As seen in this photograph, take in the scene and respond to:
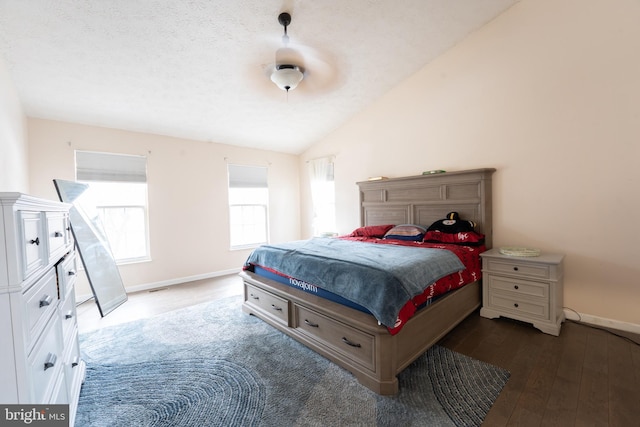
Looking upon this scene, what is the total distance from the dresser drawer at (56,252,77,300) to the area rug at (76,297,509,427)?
2.55 ft

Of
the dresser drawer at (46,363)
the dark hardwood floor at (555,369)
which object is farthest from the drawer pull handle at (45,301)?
the dark hardwood floor at (555,369)

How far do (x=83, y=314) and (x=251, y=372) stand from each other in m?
2.59

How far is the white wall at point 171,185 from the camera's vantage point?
11.4ft

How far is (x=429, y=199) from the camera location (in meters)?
3.75

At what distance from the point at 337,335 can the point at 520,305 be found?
1906 mm

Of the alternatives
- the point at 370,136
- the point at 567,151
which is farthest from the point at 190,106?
the point at 567,151

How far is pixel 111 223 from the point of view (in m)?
3.94

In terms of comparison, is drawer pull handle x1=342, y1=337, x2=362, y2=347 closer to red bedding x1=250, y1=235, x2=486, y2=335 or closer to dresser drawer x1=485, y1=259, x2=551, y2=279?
red bedding x1=250, y1=235, x2=486, y2=335

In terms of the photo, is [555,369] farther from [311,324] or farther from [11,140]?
[11,140]

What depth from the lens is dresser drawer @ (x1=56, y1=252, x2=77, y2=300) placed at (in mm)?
1471

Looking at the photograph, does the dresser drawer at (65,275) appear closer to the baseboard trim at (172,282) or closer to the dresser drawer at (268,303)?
the dresser drawer at (268,303)

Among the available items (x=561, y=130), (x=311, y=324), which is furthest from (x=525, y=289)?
(x=311, y=324)

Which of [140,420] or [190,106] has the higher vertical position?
[190,106]

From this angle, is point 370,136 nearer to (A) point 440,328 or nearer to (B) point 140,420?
(A) point 440,328
